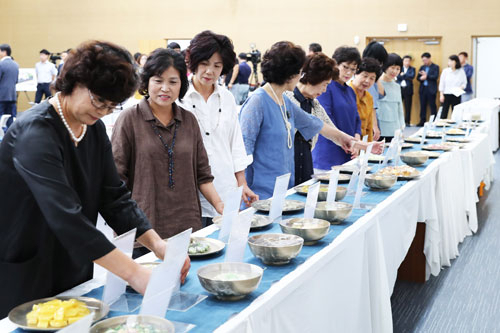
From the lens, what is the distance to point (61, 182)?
124 centimetres

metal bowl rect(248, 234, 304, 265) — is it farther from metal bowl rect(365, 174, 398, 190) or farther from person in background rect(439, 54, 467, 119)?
person in background rect(439, 54, 467, 119)

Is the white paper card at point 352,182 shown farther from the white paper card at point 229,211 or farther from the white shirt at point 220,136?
the white paper card at point 229,211

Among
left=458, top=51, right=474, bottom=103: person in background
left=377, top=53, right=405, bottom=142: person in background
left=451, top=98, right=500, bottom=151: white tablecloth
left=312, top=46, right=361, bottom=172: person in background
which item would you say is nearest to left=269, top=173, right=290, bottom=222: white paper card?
left=312, top=46, right=361, bottom=172: person in background

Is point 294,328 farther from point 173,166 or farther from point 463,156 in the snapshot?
point 463,156

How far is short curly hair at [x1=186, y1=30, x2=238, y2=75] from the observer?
2.39 metres

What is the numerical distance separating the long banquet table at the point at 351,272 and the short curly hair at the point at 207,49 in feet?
2.17

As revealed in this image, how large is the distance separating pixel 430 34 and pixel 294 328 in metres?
10.9

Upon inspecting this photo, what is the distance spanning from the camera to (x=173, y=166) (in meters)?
2.10

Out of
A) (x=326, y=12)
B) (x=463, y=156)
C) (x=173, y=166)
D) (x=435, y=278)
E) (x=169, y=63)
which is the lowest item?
(x=435, y=278)

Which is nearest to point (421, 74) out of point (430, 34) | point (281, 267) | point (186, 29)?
point (430, 34)

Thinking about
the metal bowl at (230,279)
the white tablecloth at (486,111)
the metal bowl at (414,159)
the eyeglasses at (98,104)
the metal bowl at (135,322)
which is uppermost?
the eyeglasses at (98,104)

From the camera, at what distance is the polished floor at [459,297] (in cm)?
276

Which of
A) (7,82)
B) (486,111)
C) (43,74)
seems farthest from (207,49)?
(43,74)
